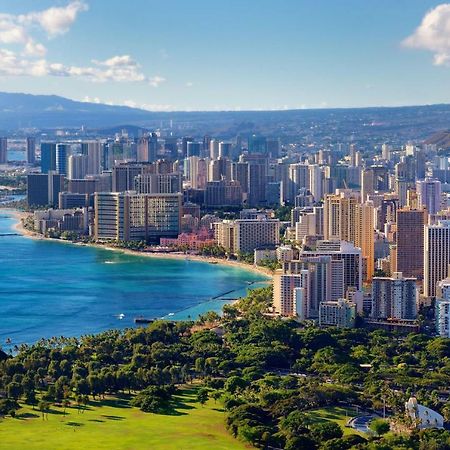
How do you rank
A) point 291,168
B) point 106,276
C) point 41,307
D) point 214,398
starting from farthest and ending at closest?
point 291,168 < point 106,276 < point 41,307 < point 214,398

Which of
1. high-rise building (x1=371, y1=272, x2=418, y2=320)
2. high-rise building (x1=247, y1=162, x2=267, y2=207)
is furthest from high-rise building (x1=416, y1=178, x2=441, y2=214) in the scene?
high-rise building (x1=371, y1=272, x2=418, y2=320)

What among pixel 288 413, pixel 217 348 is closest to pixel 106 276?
pixel 217 348

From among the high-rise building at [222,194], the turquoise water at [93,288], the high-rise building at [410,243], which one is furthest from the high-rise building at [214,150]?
the high-rise building at [410,243]

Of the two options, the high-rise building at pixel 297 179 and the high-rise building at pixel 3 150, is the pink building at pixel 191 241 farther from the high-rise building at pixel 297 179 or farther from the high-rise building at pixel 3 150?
the high-rise building at pixel 3 150

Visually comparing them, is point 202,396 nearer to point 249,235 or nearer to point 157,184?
point 249,235

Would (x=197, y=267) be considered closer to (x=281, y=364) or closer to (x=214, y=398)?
(x=281, y=364)

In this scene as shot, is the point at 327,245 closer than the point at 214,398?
No

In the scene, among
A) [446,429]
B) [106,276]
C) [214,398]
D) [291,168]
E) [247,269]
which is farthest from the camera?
[291,168]
